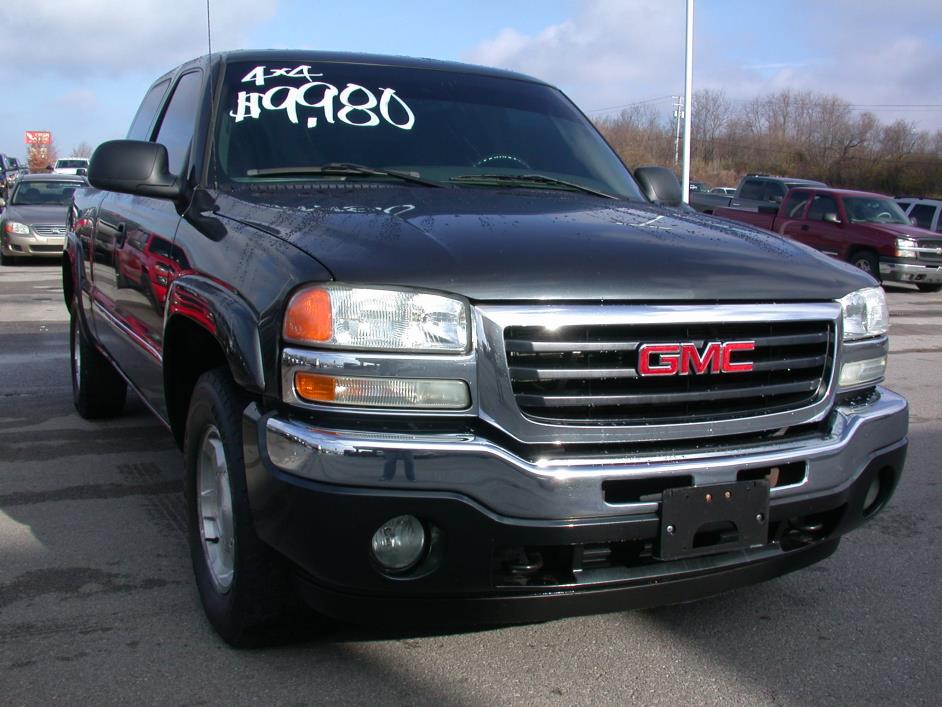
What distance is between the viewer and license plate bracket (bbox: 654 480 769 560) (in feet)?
8.51

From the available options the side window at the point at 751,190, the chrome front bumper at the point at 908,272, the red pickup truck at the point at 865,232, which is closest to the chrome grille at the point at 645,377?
the red pickup truck at the point at 865,232

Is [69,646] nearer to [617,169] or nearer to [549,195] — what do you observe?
[549,195]

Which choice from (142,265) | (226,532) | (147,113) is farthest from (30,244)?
(226,532)

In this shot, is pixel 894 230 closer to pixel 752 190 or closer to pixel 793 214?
pixel 793 214

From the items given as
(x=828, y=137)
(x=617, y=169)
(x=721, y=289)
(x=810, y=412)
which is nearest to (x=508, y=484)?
(x=721, y=289)

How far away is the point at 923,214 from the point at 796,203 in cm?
464

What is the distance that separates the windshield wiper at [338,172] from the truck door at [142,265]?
14.5 inches

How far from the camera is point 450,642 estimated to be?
3.15 metres

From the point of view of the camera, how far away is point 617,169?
4414mm

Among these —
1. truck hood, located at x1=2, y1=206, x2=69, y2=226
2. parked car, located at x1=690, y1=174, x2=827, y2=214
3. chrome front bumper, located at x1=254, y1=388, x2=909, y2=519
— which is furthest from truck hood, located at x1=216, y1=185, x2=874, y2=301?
parked car, located at x1=690, y1=174, x2=827, y2=214

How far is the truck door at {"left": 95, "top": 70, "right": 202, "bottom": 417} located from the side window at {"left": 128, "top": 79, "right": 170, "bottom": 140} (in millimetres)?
266

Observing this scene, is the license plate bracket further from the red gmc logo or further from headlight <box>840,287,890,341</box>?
headlight <box>840,287,890,341</box>

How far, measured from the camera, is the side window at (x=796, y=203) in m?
17.8

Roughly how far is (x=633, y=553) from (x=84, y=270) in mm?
3917
